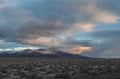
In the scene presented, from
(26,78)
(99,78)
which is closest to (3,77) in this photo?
(26,78)

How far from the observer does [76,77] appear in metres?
31.3

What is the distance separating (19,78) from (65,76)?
4.73 metres

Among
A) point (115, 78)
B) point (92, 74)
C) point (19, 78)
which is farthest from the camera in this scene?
point (92, 74)

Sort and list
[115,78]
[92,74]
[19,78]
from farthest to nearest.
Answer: [92,74], [19,78], [115,78]

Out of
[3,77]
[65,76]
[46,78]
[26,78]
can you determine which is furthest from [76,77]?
[3,77]

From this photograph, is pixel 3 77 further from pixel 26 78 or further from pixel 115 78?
pixel 115 78

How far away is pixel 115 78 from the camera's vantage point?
29.6 metres

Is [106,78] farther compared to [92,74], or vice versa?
[92,74]

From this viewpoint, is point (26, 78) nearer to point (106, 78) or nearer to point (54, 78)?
point (54, 78)

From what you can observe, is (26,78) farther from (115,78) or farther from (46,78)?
(115,78)

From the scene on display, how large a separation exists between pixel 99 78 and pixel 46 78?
5333 mm

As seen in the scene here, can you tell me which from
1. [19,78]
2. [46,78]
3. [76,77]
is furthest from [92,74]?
[19,78]

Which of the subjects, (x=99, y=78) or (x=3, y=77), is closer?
(x=99, y=78)

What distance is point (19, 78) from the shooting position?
31.5 meters
